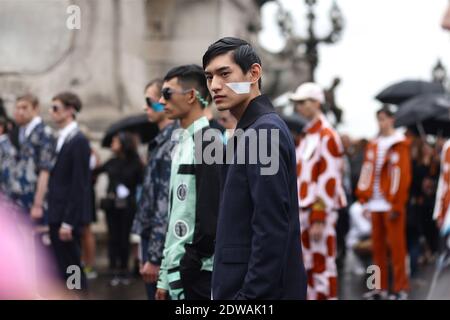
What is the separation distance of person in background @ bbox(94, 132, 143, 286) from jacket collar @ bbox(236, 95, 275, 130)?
7662 millimetres

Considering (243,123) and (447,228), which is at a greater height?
(243,123)

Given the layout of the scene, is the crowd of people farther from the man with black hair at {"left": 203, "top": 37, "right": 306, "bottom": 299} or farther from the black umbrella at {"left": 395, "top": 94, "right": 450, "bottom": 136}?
the black umbrella at {"left": 395, "top": 94, "right": 450, "bottom": 136}

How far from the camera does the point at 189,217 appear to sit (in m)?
5.27

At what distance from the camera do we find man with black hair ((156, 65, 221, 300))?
16.9 ft

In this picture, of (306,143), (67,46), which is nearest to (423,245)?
(67,46)

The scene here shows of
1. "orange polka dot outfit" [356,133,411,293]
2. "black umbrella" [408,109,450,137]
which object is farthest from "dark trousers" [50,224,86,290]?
"black umbrella" [408,109,450,137]

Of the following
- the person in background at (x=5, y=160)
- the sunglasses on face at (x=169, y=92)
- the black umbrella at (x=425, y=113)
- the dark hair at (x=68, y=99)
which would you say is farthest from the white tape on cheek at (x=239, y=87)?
the black umbrella at (x=425, y=113)

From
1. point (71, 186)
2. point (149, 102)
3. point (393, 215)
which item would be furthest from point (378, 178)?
point (149, 102)

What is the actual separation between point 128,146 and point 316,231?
4.01 m

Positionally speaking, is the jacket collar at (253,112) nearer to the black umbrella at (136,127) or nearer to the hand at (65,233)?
the hand at (65,233)

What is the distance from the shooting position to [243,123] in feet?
13.8
